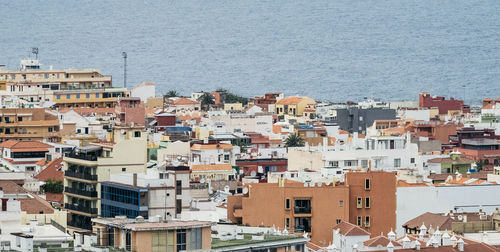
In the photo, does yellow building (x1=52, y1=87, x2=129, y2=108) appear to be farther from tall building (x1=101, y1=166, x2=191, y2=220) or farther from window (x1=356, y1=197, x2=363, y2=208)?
tall building (x1=101, y1=166, x2=191, y2=220)

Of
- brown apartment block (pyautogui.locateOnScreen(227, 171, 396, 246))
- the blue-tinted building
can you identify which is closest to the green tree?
brown apartment block (pyautogui.locateOnScreen(227, 171, 396, 246))

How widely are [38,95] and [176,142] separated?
89.2 feet

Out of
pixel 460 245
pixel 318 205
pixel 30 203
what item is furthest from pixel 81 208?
pixel 460 245

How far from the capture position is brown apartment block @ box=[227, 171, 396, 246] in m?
53.9

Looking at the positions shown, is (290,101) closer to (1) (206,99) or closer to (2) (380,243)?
(1) (206,99)

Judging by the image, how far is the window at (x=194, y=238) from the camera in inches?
1534

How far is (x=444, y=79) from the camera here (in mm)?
185625

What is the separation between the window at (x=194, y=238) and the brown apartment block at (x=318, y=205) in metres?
13.7

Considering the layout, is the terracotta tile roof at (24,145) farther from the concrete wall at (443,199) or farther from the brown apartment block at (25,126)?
the concrete wall at (443,199)

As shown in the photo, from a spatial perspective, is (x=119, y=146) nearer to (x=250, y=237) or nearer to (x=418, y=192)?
(x=418, y=192)

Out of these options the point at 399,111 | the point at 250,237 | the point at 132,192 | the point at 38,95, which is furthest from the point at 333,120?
the point at 250,237

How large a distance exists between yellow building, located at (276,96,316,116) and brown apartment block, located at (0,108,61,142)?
32.6 metres

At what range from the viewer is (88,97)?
335 ft

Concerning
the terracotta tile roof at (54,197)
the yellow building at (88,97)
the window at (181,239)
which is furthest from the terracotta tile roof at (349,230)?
the yellow building at (88,97)
